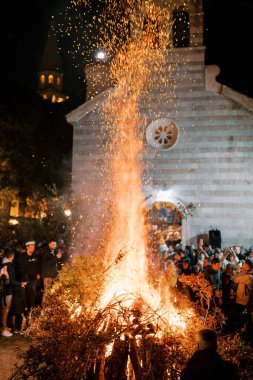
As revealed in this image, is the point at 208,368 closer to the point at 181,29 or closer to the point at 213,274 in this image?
the point at 213,274

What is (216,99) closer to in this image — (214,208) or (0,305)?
(214,208)

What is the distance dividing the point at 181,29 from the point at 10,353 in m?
18.4

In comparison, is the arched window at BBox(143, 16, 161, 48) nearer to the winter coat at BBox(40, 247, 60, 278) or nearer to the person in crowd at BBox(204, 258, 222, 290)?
the person in crowd at BBox(204, 258, 222, 290)

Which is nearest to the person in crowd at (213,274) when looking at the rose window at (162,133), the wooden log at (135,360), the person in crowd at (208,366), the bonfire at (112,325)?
the bonfire at (112,325)

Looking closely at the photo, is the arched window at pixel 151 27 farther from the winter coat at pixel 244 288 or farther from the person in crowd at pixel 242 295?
the winter coat at pixel 244 288

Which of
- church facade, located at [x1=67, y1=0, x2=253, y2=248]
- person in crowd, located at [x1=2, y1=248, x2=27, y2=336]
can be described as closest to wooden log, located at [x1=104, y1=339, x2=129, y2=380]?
person in crowd, located at [x1=2, y1=248, x2=27, y2=336]

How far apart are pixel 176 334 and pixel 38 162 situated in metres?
23.5

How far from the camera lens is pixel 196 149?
1989cm

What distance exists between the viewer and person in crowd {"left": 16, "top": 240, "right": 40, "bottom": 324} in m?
9.29

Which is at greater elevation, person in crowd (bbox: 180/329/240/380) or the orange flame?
the orange flame

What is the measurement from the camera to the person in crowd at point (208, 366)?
138 inches

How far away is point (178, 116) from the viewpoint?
2030 centimetres

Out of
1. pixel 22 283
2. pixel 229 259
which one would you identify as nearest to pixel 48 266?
pixel 22 283

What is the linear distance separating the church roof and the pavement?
73.9 metres
